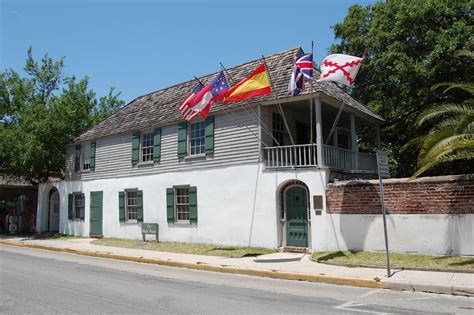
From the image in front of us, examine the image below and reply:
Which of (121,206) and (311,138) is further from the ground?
(311,138)

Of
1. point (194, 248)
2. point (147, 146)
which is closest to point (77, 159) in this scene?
point (147, 146)

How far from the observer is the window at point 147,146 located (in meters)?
20.3

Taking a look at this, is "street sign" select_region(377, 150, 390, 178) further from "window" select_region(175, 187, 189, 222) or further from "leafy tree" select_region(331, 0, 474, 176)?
"window" select_region(175, 187, 189, 222)

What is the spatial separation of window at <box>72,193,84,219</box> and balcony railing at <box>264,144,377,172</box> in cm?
1235

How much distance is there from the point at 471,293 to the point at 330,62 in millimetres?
7581

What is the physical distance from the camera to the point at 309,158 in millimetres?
14844

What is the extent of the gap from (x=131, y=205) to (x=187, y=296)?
12901 mm

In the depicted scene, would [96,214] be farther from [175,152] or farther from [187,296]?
[187,296]

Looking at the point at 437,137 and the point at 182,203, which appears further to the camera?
the point at 182,203

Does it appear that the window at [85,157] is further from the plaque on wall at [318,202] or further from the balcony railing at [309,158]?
the plaque on wall at [318,202]

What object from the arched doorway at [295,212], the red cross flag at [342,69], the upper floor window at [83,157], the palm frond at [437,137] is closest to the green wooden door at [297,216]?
the arched doorway at [295,212]

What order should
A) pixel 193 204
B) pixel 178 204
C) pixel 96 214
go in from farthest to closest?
pixel 96 214
pixel 178 204
pixel 193 204

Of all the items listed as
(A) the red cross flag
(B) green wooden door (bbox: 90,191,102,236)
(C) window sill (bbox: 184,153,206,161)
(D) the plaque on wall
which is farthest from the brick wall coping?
Answer: (B) green wooden door (bbox: 90,191,102,236)

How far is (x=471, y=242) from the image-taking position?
11.3m
